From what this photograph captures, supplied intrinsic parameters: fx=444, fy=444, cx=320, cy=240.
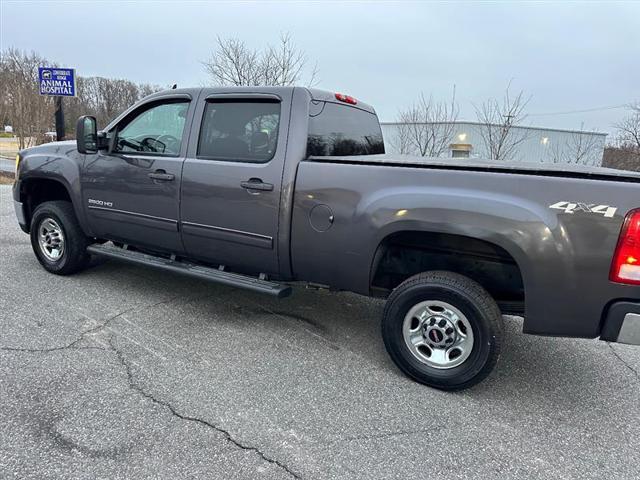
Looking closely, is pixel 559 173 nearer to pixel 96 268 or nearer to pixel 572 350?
pixel 572 350

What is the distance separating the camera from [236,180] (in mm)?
3486

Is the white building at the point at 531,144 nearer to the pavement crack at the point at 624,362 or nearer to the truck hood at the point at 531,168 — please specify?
the pavement crack at the point at 624,362

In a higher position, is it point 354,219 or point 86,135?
point 86,135

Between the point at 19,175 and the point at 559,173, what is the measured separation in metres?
5.11

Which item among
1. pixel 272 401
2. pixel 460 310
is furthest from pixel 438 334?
pixel 272 401

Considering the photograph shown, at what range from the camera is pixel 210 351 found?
333cm

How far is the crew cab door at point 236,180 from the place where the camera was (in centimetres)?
338

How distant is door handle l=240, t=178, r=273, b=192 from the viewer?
3.33m

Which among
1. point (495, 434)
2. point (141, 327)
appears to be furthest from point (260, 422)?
point (141, 327)

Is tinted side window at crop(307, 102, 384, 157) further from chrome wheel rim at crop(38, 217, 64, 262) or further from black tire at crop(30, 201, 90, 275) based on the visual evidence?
chrome wheel rim at crop(38, 217, 64, 262)

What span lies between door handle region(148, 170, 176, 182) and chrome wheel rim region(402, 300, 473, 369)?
2.28m

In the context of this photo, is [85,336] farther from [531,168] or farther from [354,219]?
[531,168]

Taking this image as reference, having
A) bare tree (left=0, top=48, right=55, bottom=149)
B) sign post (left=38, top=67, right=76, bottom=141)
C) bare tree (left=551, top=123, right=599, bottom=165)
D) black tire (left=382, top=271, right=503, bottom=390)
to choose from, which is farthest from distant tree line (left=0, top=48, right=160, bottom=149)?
bare tree (left=551, top=123, right=599, bottom=165)

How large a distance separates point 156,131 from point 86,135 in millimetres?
642
